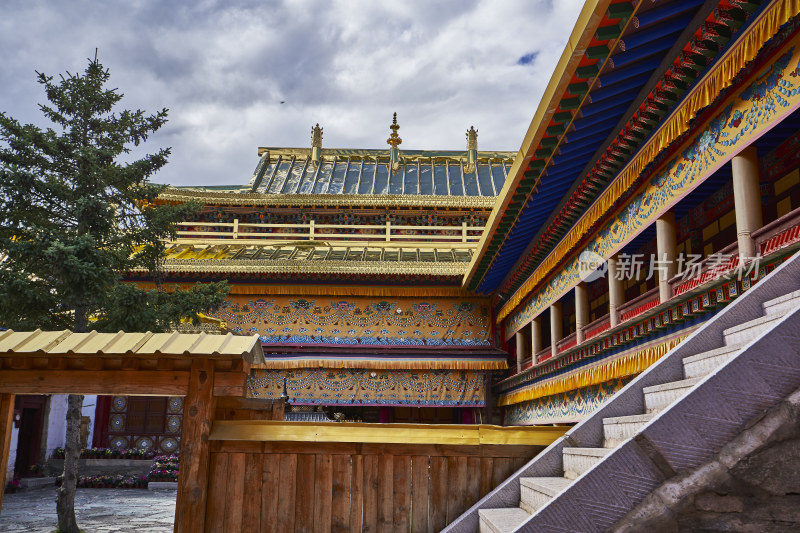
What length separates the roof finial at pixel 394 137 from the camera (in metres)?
20.2

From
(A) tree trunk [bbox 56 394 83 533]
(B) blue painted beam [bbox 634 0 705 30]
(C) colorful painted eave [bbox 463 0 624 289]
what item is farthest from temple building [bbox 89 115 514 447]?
(B) blue painted beam [bbox 634 0 705 30]

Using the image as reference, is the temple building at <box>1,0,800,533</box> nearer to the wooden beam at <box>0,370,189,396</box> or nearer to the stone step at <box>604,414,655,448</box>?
the stone step at <box>604,414,655,448</box>

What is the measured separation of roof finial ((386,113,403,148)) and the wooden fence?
16.8 meters

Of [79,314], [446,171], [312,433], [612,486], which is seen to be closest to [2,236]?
[79,314]

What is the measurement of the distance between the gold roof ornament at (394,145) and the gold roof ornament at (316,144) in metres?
2.32

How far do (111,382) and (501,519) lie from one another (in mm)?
2777

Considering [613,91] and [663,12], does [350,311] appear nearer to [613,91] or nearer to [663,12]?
[613,91]

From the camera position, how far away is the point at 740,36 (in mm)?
4035

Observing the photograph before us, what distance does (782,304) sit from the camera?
289cm

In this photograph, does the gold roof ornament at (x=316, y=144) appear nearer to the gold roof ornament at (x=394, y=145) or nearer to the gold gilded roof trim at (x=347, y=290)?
the gold roof ornament at (x=394, y=145)

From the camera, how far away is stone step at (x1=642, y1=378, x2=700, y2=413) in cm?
291

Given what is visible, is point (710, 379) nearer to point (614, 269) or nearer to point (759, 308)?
point (759, 308)

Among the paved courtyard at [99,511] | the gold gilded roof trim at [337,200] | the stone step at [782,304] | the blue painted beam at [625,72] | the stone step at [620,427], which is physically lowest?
the paved courtyard at [99,511]

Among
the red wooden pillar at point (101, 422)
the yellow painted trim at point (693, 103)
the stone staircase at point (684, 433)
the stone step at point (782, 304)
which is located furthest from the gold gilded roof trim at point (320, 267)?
the stone staircase at point (684, 433)
